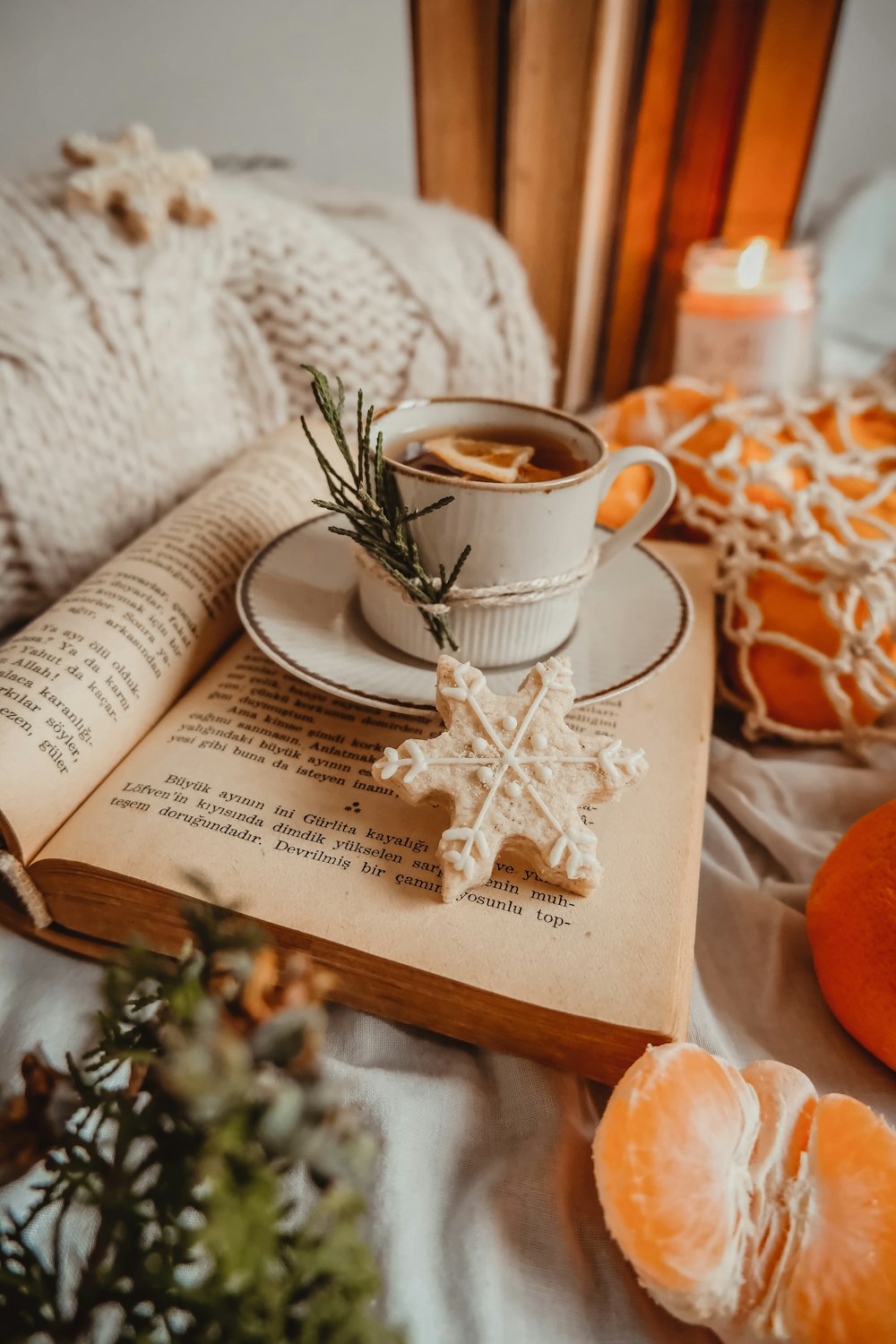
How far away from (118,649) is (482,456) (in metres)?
0.31

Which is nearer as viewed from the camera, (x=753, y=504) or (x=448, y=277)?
(x=753, y=504)

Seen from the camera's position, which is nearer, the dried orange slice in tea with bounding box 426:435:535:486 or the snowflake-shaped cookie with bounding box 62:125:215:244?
the dried orange slice in tea with bounding box 426:435:535:486

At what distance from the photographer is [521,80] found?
3.72 feet

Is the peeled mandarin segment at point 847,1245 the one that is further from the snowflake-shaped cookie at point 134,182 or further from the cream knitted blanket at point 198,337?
the snowflake-shaped cookie at point 134,182

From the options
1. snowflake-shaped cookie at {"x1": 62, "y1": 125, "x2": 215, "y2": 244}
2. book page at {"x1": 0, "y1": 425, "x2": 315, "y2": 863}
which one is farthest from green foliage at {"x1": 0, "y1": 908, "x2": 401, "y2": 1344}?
snowflake-shaped cookie at {"x1": 62, "y1": 125, "x2": 215, "y2": 244}

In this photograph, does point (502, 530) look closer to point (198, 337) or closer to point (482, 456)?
point (482, 456)

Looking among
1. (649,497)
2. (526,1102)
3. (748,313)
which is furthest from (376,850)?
(748,313)

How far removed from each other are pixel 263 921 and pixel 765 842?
41 cm

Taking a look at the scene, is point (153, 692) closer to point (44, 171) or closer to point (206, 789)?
point (206, 789)

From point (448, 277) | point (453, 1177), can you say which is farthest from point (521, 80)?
point (453, 1177)

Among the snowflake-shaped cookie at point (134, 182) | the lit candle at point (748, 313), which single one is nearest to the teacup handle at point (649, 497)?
the snowflake-shaped cookie at point (134, 182)

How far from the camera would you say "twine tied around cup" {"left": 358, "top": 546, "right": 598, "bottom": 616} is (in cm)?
58

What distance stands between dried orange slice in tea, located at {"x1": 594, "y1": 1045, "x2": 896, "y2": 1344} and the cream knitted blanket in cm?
70

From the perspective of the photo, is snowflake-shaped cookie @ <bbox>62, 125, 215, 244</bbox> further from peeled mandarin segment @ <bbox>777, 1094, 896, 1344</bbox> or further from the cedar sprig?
peeled mandarin segment @ <bbox>777, 1094, 896, 1344</bbox>
